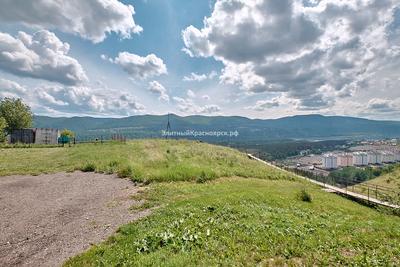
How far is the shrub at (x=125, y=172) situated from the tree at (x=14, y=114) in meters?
68.8

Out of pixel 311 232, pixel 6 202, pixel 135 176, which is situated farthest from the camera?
pixel 135 176

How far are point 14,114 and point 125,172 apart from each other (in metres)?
71.3

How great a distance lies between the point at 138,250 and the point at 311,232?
5.90 m

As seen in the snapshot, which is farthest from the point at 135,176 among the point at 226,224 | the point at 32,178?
the point at 226,224

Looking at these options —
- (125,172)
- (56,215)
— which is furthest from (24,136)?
(56,215)

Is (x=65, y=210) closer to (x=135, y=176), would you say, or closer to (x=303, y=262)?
(x=135, y=176)

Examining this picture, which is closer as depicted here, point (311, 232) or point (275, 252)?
point (275, 252)

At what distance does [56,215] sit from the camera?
11.4 m

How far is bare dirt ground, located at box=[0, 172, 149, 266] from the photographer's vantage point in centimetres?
805

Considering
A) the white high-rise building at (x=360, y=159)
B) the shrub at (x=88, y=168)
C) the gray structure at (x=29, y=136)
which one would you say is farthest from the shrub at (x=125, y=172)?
the white high-rise building at (x=360, y=159)

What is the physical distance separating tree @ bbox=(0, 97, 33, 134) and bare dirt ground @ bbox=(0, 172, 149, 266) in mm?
66842

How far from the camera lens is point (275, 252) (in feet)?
22.5

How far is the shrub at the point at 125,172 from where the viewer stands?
19900mm

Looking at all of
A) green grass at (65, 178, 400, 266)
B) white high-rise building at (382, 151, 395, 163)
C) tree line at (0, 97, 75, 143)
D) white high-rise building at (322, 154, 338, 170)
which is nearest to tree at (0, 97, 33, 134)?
tree line at (0, 97, 75, 143)
